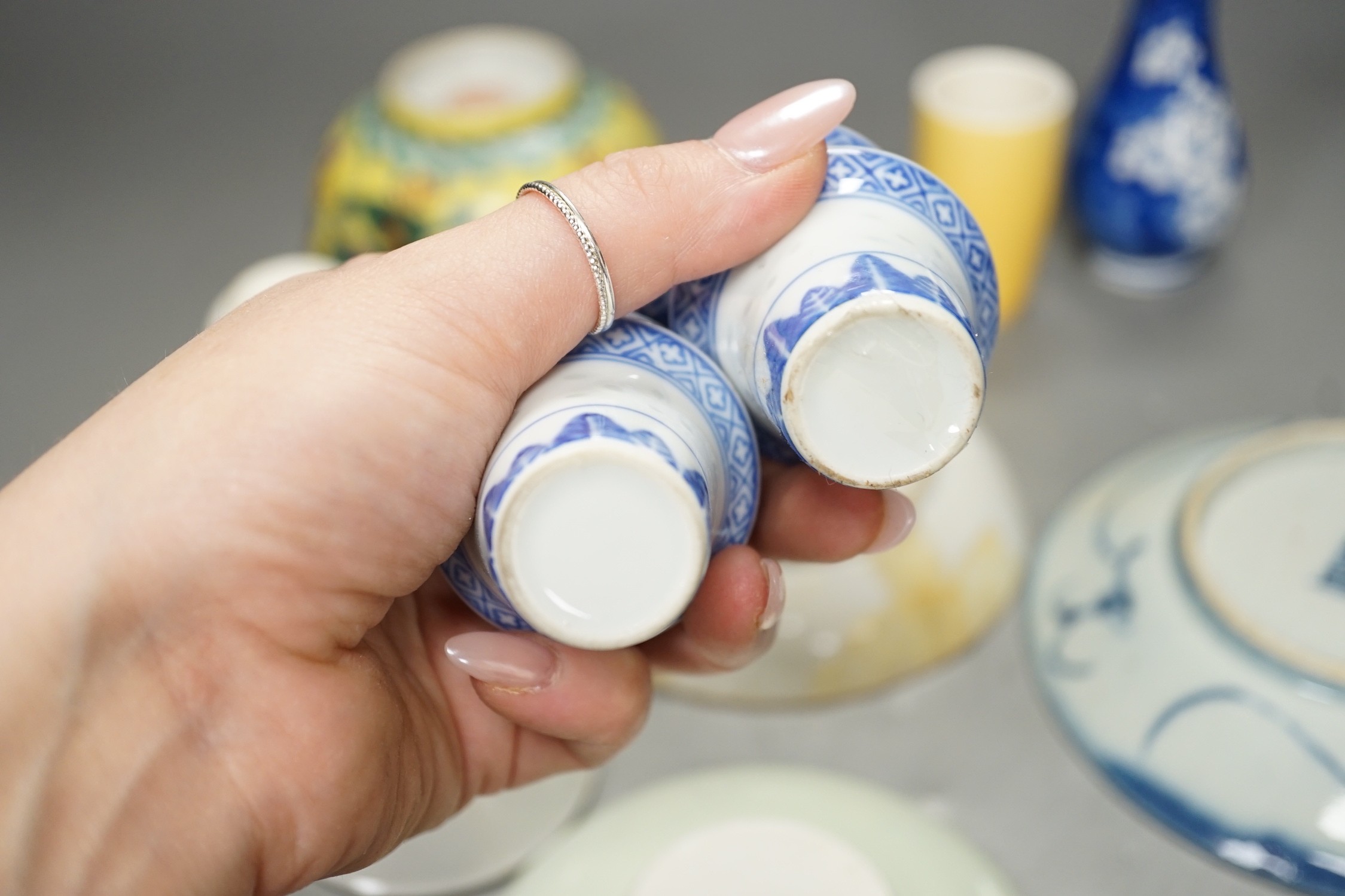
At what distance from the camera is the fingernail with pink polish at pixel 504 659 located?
572mm

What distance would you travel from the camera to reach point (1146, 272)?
3.98ft

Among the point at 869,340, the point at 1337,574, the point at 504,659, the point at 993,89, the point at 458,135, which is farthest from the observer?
the point at 993,89

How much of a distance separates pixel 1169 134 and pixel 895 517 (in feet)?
1.93

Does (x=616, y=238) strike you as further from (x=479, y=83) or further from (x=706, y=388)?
(x=479, y=83)

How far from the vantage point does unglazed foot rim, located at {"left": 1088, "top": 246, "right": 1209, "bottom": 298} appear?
1205mm

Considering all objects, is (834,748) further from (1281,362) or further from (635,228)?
(1281,362)

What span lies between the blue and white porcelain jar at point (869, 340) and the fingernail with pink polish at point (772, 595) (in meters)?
0.11

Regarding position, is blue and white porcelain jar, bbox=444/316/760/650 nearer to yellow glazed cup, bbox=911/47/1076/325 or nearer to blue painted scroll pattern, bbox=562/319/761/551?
blue painted scroll pattern, bbox=562/319/761/551

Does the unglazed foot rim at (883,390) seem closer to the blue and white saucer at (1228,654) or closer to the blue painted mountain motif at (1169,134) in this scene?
the blue and white saucer at (1228,654)

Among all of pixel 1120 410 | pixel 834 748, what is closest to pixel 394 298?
pixel 834 748

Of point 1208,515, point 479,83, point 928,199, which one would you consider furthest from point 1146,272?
point 928,199

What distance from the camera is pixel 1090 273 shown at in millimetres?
1248

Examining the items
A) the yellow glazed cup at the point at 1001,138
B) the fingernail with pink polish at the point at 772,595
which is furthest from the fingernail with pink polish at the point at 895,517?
the yellow glazed cup at the point at 1001,138

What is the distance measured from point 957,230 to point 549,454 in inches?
7.8
